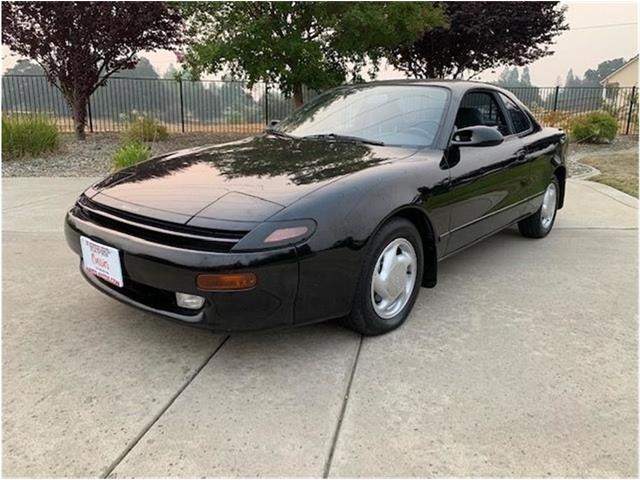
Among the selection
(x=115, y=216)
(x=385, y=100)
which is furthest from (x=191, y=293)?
(x=385, y=100)

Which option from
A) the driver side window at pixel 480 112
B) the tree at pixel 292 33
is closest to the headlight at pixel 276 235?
the driver side window at pixel 480 112

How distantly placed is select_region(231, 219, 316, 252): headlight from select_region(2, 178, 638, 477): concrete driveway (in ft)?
2.20

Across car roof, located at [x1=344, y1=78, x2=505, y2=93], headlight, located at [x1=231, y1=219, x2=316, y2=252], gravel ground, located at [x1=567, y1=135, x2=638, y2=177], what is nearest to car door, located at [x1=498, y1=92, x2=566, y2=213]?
car roof, located at [x1=344, y1=78, x2=505, y2=93]

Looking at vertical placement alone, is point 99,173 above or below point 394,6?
below

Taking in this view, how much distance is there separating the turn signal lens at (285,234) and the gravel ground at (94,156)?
6.93m

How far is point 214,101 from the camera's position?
1620cm

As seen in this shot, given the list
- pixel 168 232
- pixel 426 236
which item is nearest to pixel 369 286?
pixel 426 236

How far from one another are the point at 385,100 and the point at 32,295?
2.73 m

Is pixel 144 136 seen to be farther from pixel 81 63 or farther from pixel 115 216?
pixel 115 216

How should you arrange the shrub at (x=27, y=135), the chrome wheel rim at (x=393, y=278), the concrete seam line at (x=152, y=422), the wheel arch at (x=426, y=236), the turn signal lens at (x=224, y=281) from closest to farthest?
the concrete seam line at (x=152, y=422)
the turn signal lens at (x=224, y=281)
the chrome wheel rim at (x=393, y=278)
the wheel arch at (x=426, y=236)
the shrub at (x=27, y=135)

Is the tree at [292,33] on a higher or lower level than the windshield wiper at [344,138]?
higher

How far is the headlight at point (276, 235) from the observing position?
227 centimetres

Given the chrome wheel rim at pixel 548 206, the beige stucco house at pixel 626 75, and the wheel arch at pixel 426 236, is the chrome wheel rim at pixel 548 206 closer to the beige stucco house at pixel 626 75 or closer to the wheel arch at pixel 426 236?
the wheel arch at pixel 426 236

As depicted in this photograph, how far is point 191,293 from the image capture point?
2.31 metres
